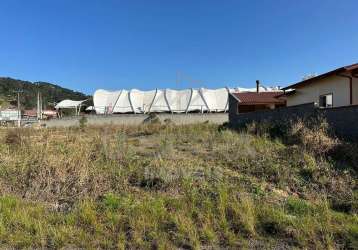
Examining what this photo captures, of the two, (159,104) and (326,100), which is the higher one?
(159,104)

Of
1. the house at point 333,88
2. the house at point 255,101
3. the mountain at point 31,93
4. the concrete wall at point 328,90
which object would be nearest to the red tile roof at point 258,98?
the house at point 255,101

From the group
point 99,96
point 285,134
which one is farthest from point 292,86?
point 99,96

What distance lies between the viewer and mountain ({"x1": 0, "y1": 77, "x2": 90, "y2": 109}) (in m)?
91.6

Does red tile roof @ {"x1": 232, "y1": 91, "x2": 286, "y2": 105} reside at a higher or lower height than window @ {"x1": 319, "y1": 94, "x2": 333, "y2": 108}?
higher

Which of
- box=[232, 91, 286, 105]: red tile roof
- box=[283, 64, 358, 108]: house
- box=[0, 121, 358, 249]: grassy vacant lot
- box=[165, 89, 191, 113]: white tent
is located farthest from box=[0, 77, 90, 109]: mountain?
box=[0, 121, 358, 249]: grassy vacant lot

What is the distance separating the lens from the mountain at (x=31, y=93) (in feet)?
300

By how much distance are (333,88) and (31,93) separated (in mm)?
96925

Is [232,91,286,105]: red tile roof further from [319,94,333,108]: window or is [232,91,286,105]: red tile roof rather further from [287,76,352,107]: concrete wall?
[319,94,333,108]: window

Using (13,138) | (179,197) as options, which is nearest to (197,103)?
(13,138)

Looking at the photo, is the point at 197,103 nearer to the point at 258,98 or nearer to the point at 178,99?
the point at 178,99

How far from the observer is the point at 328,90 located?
1747 centimetres

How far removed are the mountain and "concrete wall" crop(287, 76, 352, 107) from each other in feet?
256

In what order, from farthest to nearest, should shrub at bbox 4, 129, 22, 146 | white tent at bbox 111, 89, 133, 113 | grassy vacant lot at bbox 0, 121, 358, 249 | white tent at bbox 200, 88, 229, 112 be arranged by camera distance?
1. white tent at bbox 111, 89, 133, 113
2. white tent at bbox 200, 88, 229, 112
3. shrub at bbox 4, 129, 22, 146
4. grassy vacant lot at bbox 0, 121, 358, 249

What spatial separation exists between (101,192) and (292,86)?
17341 millimetres
